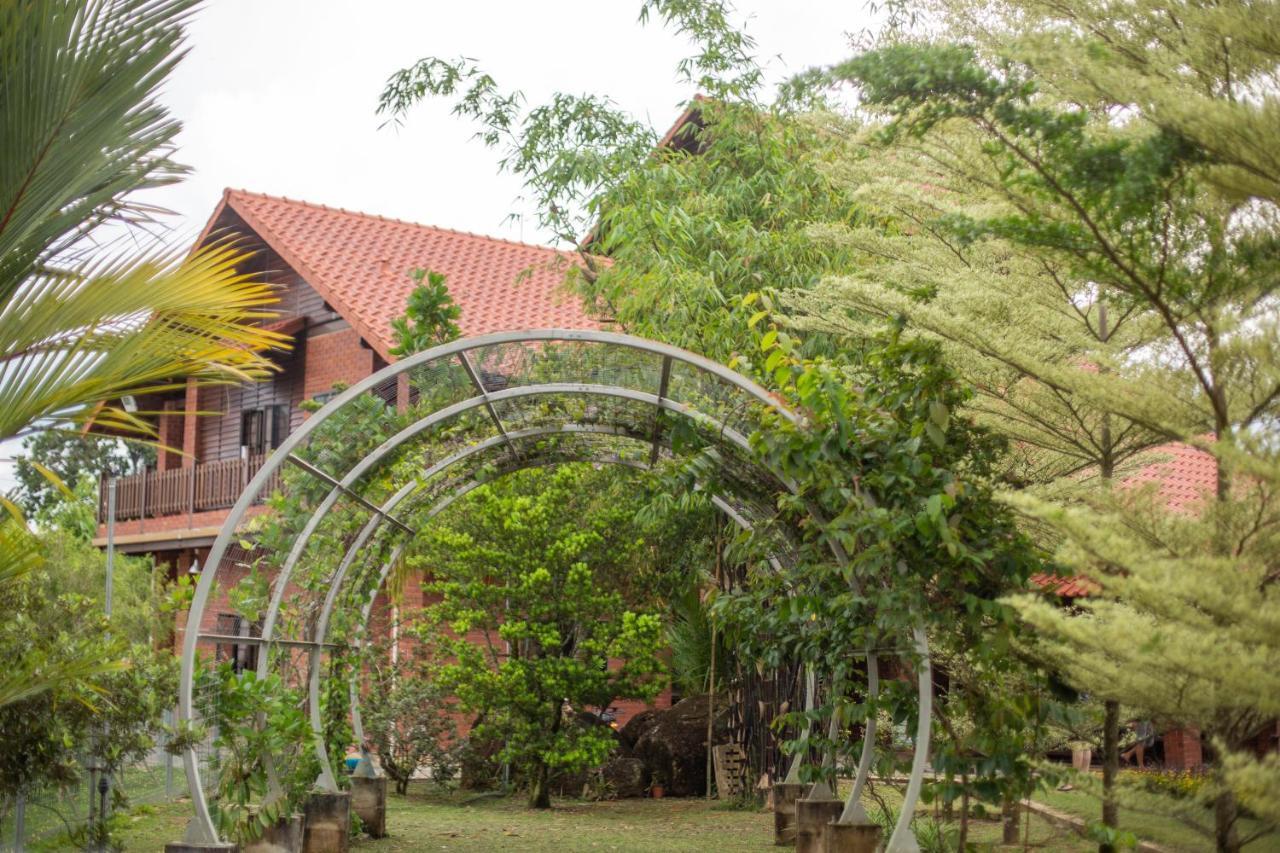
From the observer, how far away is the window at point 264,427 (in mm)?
20516

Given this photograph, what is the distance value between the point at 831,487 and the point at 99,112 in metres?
3.61

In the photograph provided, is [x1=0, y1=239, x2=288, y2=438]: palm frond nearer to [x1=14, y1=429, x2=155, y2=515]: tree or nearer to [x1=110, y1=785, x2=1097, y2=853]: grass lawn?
[x1=110, y1=785, x2=1097, y2=853]: grass lawn

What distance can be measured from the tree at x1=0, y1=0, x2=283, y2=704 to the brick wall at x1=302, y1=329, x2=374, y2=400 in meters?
13.4

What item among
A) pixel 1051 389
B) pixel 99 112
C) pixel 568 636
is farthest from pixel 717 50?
pixel 99 112

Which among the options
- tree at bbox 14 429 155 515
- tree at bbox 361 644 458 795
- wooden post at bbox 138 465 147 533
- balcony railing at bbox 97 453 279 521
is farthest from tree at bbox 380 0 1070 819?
tree at bbox 14 429 155 515

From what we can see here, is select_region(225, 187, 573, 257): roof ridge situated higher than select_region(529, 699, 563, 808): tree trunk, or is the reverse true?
select_region(225, 187, 573, 257): roof ridge

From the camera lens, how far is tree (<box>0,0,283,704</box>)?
14.8ft

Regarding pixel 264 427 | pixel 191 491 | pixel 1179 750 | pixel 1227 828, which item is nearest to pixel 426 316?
pixel 1227 828

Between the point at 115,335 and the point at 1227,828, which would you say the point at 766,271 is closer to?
the point at 1227,828

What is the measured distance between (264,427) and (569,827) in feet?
36.4

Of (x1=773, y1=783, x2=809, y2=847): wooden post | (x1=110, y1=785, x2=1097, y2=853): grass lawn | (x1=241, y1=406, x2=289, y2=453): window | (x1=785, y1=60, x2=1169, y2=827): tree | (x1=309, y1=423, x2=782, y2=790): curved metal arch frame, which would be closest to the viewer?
(x1=785, y1=60, x2=1169, y2=827): tree

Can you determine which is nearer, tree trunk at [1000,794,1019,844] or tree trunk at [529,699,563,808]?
tree trunk at [1000,794,1019,844]

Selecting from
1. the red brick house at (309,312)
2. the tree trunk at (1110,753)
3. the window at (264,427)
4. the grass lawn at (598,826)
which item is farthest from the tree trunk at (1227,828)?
the window at (264,427)

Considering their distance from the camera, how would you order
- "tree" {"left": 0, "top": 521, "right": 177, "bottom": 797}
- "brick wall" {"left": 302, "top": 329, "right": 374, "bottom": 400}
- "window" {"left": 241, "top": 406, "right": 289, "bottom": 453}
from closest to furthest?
"tree" {"left": 0, "top": 521, "right": 177, "bottom": 797}
"brick wall" {"left": 302, "top": 329, "right": 374, "bottom": 400}
"window" {"left": 241, "top": 406, "right": 289, "bottom": 453}
